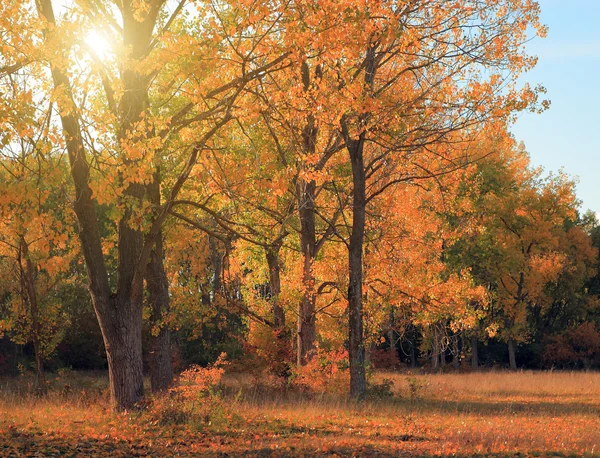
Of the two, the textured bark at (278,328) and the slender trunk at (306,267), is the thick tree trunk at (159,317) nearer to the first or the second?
the textured bark at (278,328)

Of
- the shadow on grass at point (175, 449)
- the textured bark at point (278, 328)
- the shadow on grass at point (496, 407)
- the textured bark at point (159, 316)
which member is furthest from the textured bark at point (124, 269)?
the shadow on grass at point (496, 407)

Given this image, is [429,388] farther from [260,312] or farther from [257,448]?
[257,448]

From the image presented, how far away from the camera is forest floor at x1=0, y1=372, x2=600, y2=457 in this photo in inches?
386

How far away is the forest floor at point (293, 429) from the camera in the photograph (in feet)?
32.2

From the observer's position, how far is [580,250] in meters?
47.4

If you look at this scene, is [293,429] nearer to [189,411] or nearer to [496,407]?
[189,411]

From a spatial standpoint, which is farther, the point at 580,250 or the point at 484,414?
the point at 580,250

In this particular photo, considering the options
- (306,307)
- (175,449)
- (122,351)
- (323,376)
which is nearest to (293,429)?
(175,449)

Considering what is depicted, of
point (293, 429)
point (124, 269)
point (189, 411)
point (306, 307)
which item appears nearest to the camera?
point (293, 429)

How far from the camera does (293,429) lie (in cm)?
1173

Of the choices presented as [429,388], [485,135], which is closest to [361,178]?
[485,135]

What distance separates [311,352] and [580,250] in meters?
34.6

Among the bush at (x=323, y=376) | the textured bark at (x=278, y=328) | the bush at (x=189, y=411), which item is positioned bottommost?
the bush at (x=189, y=411)

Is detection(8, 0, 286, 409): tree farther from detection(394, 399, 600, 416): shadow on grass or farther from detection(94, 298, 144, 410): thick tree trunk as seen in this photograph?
detection(394, 399, 600, 416): shadow on grass
